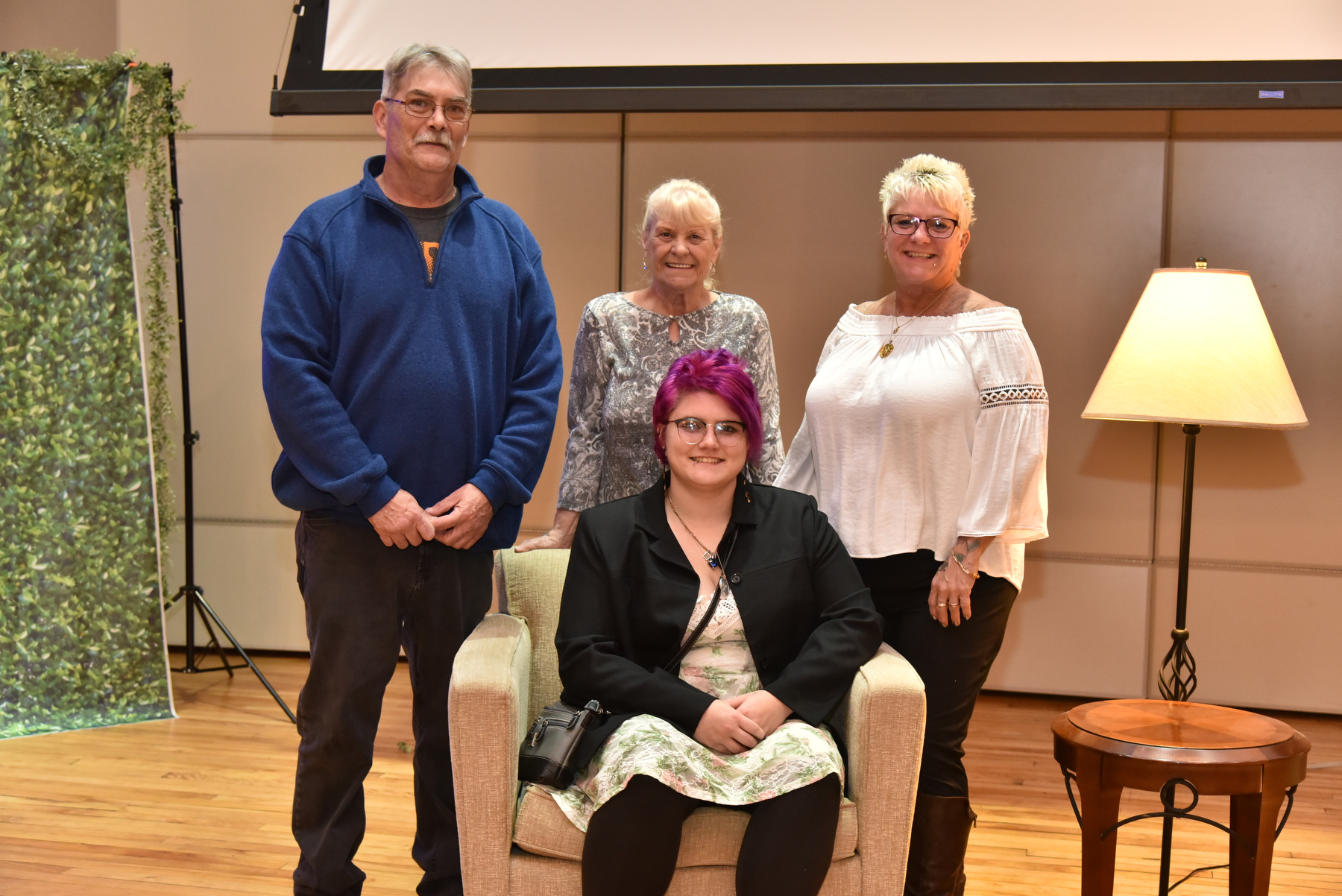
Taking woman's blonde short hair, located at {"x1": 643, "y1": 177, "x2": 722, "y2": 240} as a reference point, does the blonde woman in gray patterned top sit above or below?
below

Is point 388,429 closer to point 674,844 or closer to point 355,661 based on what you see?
point 355,661

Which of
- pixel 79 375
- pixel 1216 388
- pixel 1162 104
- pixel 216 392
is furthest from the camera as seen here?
pixel 216 392

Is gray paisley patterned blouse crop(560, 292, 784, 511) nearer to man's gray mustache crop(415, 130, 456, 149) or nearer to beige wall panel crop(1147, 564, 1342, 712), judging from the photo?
man's gray mustache crop(415, 130, 456, 149)

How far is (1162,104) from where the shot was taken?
3.11 meters

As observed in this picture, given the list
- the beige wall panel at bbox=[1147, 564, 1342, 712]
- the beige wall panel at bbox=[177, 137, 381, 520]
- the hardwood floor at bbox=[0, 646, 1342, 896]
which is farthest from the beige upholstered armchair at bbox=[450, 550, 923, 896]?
the beige wall panel at bbox=[177, 137, 381, 520]

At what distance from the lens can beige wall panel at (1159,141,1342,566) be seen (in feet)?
12.9

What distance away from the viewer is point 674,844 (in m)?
1.83

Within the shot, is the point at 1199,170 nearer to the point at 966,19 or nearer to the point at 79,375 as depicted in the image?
the point at 966,19

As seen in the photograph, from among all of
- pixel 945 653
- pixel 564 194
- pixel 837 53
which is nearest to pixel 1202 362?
pixel 945 653

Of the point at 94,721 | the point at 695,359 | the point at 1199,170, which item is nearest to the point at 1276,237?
the point at 1199,170

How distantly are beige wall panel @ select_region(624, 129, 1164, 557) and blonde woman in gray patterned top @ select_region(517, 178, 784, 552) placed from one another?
1700 mm

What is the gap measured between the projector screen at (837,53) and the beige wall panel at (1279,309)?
0.87 m

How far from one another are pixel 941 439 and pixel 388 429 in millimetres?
1092

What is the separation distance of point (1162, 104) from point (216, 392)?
11.8ft
